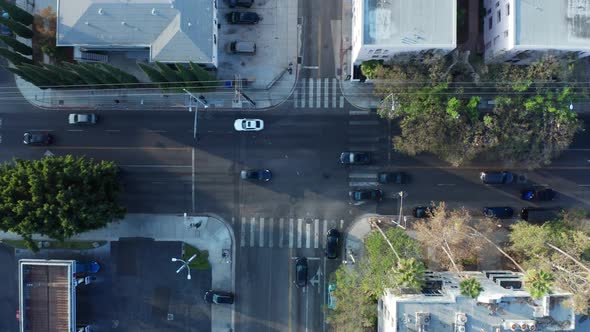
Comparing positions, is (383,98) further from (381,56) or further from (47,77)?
(47,77)

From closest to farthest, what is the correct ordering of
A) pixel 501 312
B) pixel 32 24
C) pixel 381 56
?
1. pixel 501 312
2. pixel 381 56
3. pixel 32 24

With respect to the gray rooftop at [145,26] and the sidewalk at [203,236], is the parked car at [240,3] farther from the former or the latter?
the sidewalk at [203,236]

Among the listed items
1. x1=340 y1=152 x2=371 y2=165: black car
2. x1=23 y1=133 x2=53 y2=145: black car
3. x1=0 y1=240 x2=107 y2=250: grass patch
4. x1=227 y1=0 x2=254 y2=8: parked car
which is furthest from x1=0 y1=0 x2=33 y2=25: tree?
x1=340 y1=152 x2=371 y2=165: black car

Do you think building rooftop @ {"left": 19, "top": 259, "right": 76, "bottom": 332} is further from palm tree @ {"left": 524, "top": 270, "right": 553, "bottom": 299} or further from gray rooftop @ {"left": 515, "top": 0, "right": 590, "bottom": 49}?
gray rooftop @ {"left": 515, "top": 0, "right": 590, "bottom": 49}

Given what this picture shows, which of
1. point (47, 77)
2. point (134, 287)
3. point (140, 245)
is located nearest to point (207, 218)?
point (140, 245)

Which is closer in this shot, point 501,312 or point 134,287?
point 501,312
